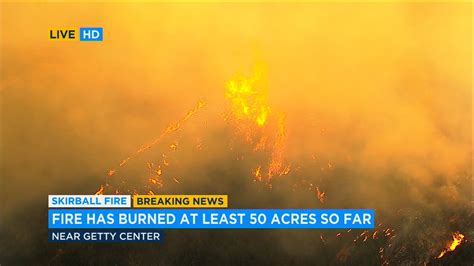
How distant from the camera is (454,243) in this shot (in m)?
56.4

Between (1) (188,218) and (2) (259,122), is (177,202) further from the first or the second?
(2) (259,122)

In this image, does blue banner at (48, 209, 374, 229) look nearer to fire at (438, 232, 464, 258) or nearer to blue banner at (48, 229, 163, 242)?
blue banner at (48, 229, 163, 242)

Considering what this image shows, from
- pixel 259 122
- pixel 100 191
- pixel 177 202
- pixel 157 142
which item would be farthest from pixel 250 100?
pixel 177 202

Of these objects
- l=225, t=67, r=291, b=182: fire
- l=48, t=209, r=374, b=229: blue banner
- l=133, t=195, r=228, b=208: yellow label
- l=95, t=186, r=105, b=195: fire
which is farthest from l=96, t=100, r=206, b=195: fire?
l=48, t=209, r=374, b=229: blue banner

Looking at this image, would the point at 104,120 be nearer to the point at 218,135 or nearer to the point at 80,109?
the point at 80,109

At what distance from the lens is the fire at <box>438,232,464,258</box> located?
5591 cm

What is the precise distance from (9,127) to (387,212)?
46.6m

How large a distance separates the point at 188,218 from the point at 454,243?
2772cm

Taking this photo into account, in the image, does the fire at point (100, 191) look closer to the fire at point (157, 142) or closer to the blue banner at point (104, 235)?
the fire at point (157, 142)

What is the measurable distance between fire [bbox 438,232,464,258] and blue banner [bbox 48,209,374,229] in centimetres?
1337

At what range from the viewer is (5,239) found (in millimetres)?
63594

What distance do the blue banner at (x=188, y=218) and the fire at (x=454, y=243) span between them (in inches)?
527

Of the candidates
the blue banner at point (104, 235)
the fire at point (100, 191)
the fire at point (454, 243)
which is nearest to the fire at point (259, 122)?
the blue banner at point (104, 235)

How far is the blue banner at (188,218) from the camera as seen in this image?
151ft
